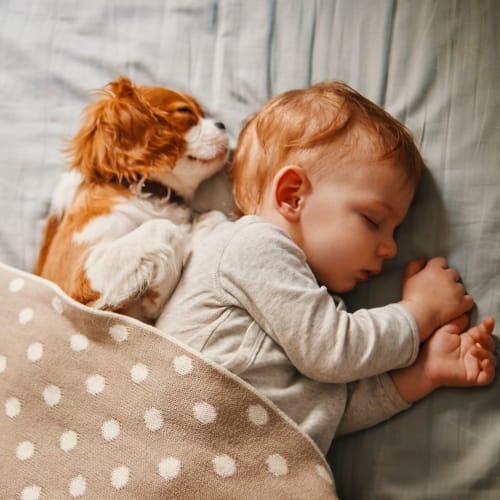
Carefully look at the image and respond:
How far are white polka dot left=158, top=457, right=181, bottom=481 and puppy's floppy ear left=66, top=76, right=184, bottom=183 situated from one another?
0.48 metres

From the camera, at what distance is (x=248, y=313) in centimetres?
98

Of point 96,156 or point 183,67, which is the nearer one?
point 96,156

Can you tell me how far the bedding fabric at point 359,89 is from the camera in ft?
3.21

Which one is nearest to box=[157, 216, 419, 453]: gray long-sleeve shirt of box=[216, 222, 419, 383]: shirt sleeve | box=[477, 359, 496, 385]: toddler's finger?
box=[216, 222, 419, 383]: shirt sleeve

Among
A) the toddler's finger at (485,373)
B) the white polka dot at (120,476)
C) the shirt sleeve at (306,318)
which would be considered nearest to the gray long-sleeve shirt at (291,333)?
the shirt sleeve at (306,318)

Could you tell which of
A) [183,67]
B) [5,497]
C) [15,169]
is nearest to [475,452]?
[5,497]

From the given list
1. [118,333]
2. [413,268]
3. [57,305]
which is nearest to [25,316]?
[57,305]

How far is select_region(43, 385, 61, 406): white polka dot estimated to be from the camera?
96cm

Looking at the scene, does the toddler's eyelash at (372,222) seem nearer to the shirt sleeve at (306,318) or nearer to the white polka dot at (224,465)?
the shirt sleeve at (306,318)

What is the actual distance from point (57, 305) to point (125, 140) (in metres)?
0.30

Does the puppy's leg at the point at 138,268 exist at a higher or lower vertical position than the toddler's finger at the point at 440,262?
lower

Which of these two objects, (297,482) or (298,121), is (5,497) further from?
(298,121)

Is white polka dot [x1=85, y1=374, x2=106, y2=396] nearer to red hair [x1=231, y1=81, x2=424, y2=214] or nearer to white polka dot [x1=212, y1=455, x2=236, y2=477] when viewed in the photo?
white polka dot [x1=212, y1=455, x2=236, y2=477]

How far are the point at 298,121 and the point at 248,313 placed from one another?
335 millimetres
